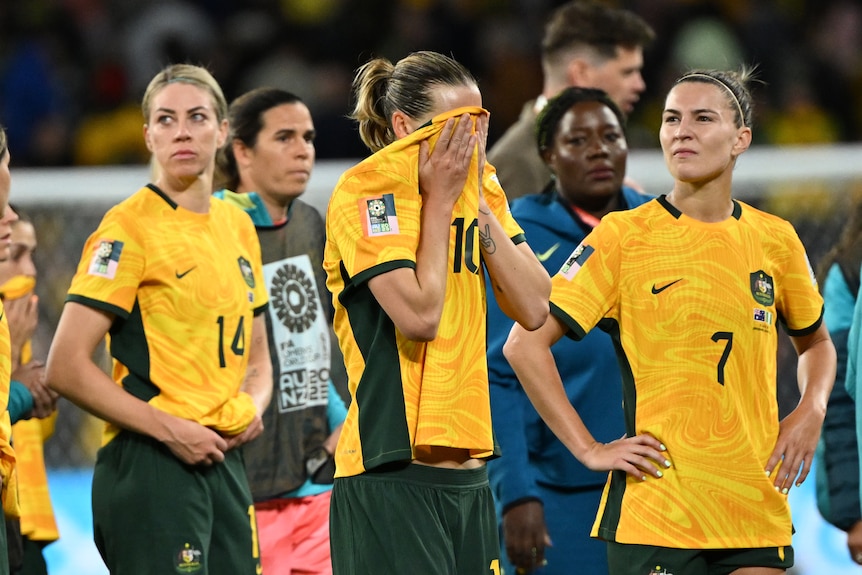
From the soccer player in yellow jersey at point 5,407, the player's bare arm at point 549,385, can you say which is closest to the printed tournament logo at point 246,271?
the soccer player in yellow jersey at point 5,407

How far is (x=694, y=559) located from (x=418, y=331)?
109 cm

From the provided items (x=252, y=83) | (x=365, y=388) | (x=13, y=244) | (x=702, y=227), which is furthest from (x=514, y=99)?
(x=365, y=388)

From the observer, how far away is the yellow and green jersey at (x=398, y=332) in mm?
3240

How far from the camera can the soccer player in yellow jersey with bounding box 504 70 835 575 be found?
145 inches

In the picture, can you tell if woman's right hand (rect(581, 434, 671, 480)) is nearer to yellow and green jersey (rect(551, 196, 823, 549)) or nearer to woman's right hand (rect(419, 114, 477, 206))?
yellow and green jersey (rect(551, 196, 823, 549))

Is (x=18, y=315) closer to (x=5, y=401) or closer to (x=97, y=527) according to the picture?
(x=97, y=527)

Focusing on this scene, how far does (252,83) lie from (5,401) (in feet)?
24.7

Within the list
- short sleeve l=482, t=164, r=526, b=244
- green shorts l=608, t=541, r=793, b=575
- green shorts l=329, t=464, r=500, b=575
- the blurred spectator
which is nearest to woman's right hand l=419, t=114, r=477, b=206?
short sleeve l=482, t=164, r=526, b=244

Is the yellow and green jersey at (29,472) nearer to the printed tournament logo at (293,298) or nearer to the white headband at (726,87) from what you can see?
the printed tournament logo at (293,298)

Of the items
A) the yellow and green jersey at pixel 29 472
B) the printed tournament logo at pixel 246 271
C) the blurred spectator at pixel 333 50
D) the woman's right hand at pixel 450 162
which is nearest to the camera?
the woman's right hand at pixel 450 162

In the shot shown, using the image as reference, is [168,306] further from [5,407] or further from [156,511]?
[5,407]

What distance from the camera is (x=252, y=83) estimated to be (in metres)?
10.8

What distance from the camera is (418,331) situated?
3.18m

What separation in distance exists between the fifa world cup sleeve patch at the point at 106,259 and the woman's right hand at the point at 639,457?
65.2 inches
